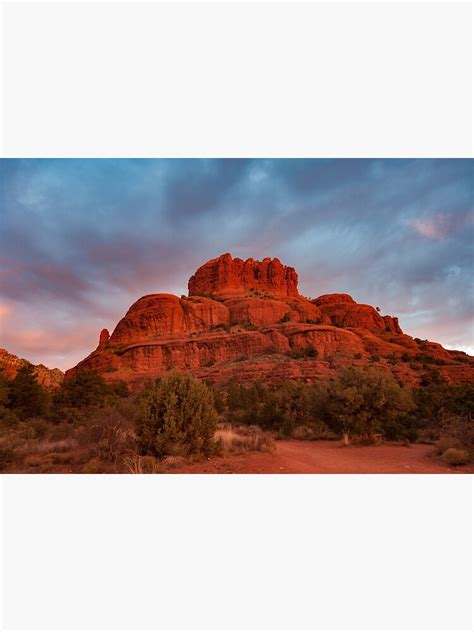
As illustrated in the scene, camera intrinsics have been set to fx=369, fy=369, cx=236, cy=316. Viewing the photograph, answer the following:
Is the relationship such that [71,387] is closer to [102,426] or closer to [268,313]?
[102,426]

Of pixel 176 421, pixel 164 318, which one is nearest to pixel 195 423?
pixel 176 421

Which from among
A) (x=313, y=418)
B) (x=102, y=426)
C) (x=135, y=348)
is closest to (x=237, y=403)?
(x=313, y=418)

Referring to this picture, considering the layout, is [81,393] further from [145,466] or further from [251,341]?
[251,341]

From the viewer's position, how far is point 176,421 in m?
8.19

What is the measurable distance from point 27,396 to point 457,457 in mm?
20795

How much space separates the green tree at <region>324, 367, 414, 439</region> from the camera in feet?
40.7

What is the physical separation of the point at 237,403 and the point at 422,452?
13.7 m

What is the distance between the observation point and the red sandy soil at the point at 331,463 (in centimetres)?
729

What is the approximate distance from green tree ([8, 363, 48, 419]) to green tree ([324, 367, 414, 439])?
16.0 meters

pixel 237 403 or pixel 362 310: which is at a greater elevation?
pixel 362 310

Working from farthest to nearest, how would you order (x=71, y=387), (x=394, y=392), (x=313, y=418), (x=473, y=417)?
(x=71, y=387), (x=313, y=418), (x=473, y=417), (x=394, y=392)

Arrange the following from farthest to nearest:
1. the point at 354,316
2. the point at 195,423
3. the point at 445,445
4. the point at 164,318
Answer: the point at 354,316, the point at 164,318, the point at 445,445, the point at 195,423

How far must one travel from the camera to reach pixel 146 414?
26.7 ft

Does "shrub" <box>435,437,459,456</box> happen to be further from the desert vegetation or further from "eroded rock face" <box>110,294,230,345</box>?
"eroded rock face" <box>110,294,230,345</box>
